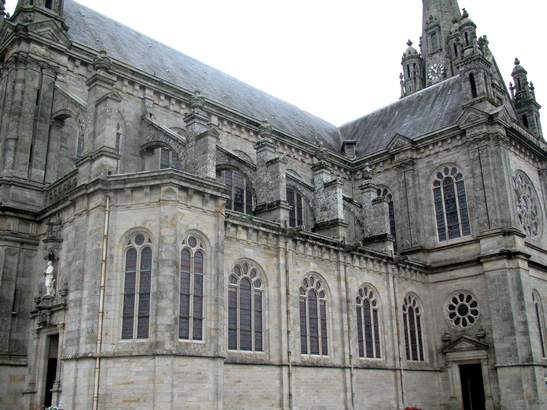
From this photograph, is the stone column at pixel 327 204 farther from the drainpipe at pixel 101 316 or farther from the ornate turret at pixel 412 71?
the ornate turret at pixel 412 71

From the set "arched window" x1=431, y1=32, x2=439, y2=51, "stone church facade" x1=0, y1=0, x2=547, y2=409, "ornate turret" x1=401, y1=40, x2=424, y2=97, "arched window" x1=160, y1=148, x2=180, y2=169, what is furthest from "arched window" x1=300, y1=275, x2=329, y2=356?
"arched window" x1=431, y1=32, x2=439, y2=51

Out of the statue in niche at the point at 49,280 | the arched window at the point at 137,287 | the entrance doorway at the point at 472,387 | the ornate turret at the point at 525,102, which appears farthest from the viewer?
the ornate turret at the point at 525,102

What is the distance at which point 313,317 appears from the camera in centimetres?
2234

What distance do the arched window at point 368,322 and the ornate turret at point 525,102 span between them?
54.4 feet

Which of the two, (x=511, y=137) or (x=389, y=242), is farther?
(x=511, y=137)

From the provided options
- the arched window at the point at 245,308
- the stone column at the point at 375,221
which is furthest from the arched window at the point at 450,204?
the arched window at the point at 245,308

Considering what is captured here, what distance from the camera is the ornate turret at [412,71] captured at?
46.4 m

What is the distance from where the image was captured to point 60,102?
2100 centimetres

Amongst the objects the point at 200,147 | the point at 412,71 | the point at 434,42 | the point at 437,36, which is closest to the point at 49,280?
the point at 200,147

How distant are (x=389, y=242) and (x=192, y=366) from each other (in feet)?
45.7

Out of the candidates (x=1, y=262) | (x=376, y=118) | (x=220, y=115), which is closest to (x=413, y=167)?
(x=376, y=118)

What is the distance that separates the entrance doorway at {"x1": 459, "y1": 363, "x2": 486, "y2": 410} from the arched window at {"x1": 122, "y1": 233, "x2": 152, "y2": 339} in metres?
17.6

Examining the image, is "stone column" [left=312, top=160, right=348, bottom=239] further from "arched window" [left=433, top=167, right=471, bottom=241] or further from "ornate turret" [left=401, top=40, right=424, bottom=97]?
"ornate turret" [left=401, top=40, right=424, bottom=97]

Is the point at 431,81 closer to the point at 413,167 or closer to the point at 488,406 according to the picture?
the point at 413,167
